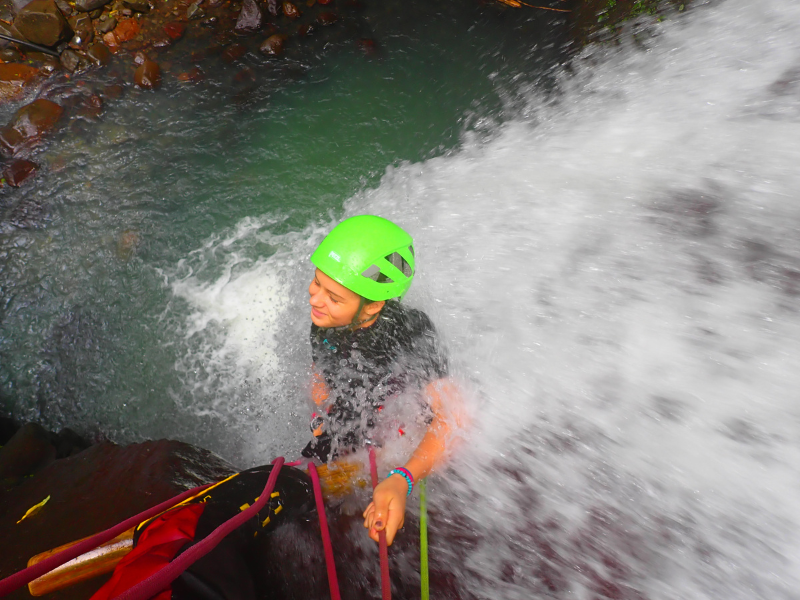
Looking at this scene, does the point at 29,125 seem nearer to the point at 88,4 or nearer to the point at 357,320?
the point at 88,4

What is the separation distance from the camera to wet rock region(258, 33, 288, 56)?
18.7 ft

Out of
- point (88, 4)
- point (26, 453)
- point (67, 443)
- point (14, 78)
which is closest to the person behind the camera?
point (26, 453)

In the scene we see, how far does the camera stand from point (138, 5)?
20.1 ft

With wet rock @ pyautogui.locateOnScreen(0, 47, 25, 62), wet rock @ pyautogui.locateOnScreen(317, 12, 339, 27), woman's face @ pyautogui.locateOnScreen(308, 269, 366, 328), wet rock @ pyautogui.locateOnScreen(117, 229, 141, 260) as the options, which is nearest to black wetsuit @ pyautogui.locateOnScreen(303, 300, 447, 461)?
woman's face @ pyautogui.locateOnScreen(308, 269, 366, 328)

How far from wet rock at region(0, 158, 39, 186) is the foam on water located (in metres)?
3.57

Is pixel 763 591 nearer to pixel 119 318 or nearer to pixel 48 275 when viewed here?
pixel 119 318

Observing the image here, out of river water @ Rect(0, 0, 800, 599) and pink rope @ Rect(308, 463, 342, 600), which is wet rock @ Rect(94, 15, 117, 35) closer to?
river water @ Rect(0, 0, 800, 599)

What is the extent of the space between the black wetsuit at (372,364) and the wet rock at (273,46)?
17.7ft

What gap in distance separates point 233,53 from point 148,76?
126cm

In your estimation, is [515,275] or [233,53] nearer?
[515,275]

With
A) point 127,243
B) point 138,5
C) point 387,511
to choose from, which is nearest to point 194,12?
point 138,5

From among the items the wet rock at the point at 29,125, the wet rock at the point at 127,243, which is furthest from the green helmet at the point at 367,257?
the wet rock at the point at 29,125

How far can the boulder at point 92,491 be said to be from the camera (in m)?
1.90

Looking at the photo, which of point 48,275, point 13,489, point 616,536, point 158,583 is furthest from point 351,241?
point 48,275
